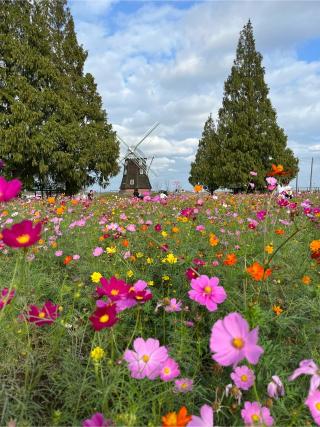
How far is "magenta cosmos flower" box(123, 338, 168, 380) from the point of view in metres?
1.10

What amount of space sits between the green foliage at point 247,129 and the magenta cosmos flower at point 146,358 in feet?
72.2

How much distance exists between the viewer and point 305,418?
133 cm

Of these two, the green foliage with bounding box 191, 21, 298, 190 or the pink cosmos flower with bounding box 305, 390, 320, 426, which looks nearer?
the pink cosmos flower with bounding box 305, 390, 320, 426

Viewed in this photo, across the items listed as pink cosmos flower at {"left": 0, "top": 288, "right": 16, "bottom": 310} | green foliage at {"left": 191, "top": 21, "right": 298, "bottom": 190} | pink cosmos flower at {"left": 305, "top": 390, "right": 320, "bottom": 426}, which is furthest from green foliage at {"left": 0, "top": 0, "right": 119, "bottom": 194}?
pink cosmos flower at {"left": 305, "top": 390, "right": 320, "bottom": 426}

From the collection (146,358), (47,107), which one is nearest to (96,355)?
(146,358)

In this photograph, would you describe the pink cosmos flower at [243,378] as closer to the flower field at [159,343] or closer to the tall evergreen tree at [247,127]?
the flower field at [159,343]

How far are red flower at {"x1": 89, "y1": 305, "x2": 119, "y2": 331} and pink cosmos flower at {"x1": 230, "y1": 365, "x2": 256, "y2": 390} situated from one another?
1.40ft

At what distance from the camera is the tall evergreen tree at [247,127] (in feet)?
75.1

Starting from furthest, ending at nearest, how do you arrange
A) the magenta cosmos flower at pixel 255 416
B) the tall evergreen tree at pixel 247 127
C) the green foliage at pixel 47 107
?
the tall evergreen tree at pixel 247 127 → the green foliage at pixel 47 107 → the magenta cosmos flower at pixel 255 416

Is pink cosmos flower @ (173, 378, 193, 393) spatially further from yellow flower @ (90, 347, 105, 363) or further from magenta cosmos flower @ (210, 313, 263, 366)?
magenta cosmos flower @ (210, 313, 263, 366)

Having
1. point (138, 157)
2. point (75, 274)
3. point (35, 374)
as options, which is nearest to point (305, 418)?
point (35, 374)

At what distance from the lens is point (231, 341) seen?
86 centimetres

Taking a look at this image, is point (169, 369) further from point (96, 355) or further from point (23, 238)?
point (23, 238)

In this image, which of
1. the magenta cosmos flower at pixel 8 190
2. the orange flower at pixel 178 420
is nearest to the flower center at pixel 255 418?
the orange flower at pixel 178 420
